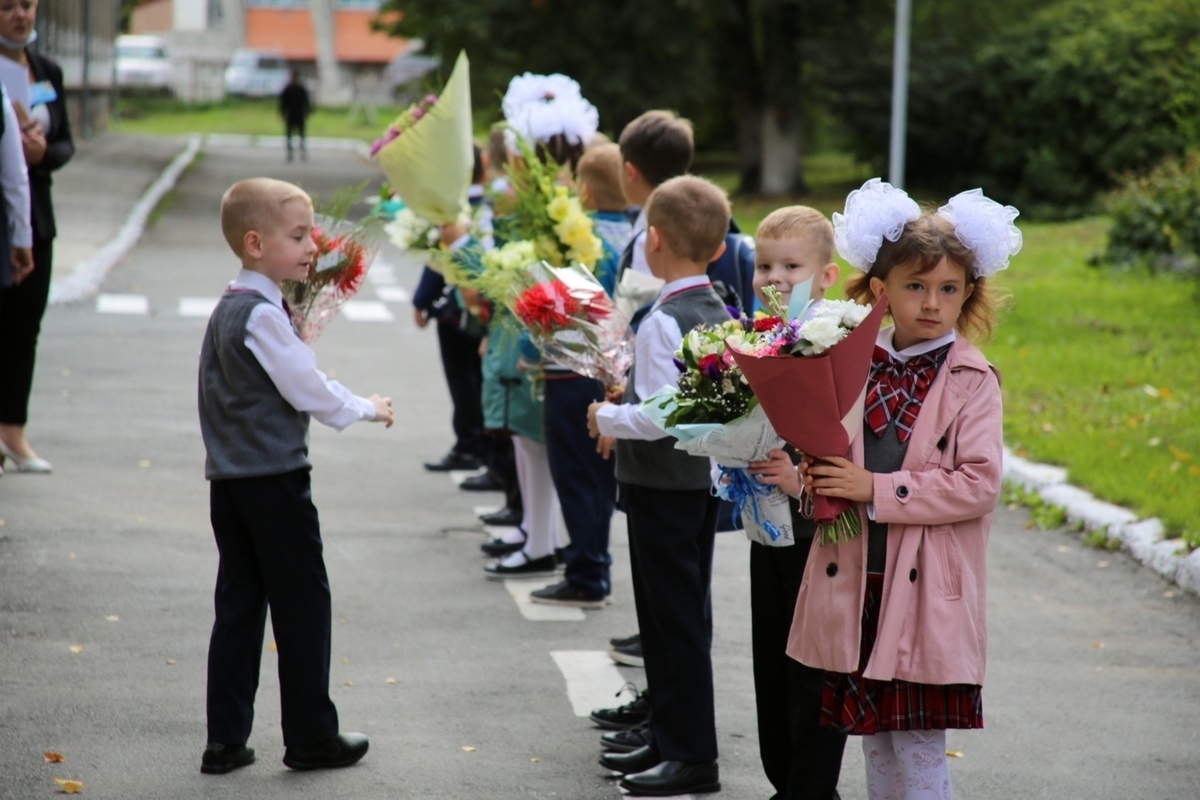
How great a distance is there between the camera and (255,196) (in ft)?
14.5

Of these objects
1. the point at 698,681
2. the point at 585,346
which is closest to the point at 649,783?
the point at 698,681

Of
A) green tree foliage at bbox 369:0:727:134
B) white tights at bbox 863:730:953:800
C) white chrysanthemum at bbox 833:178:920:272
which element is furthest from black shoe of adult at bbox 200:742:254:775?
green tree foliage at bbox 369:0:727:134

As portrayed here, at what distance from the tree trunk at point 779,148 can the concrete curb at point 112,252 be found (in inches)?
535

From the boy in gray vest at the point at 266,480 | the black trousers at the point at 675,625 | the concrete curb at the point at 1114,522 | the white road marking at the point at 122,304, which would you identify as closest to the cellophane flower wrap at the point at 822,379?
the black trousers at the point at 675,625

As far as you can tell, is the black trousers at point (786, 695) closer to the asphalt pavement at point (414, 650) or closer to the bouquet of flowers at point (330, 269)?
the asphalt pavement at point (414, 650)

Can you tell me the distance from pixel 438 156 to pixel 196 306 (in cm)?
968

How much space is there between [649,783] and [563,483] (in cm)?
216

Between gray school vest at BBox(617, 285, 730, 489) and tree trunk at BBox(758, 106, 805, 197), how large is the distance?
29896 millimetres

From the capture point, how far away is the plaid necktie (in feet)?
11.7

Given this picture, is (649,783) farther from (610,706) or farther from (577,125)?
(577,125)

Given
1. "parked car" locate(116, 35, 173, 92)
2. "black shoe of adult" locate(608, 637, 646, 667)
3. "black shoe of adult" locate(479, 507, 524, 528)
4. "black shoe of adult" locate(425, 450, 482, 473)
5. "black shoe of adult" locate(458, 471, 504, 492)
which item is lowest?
"black shoe of adult" locate(608, 637, 646, 667)

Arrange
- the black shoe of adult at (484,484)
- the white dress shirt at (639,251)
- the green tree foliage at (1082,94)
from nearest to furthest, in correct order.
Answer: the white dress shirt at (639,251)
the black shoe of adult at (484,484)
the green tree foliage at (1082,94)

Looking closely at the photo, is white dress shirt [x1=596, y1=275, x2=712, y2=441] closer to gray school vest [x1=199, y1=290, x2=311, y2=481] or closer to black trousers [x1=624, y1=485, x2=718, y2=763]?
black trousers [x1=624, y1=485, x2=718, y2=763]

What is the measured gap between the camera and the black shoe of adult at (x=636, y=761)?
457cm
